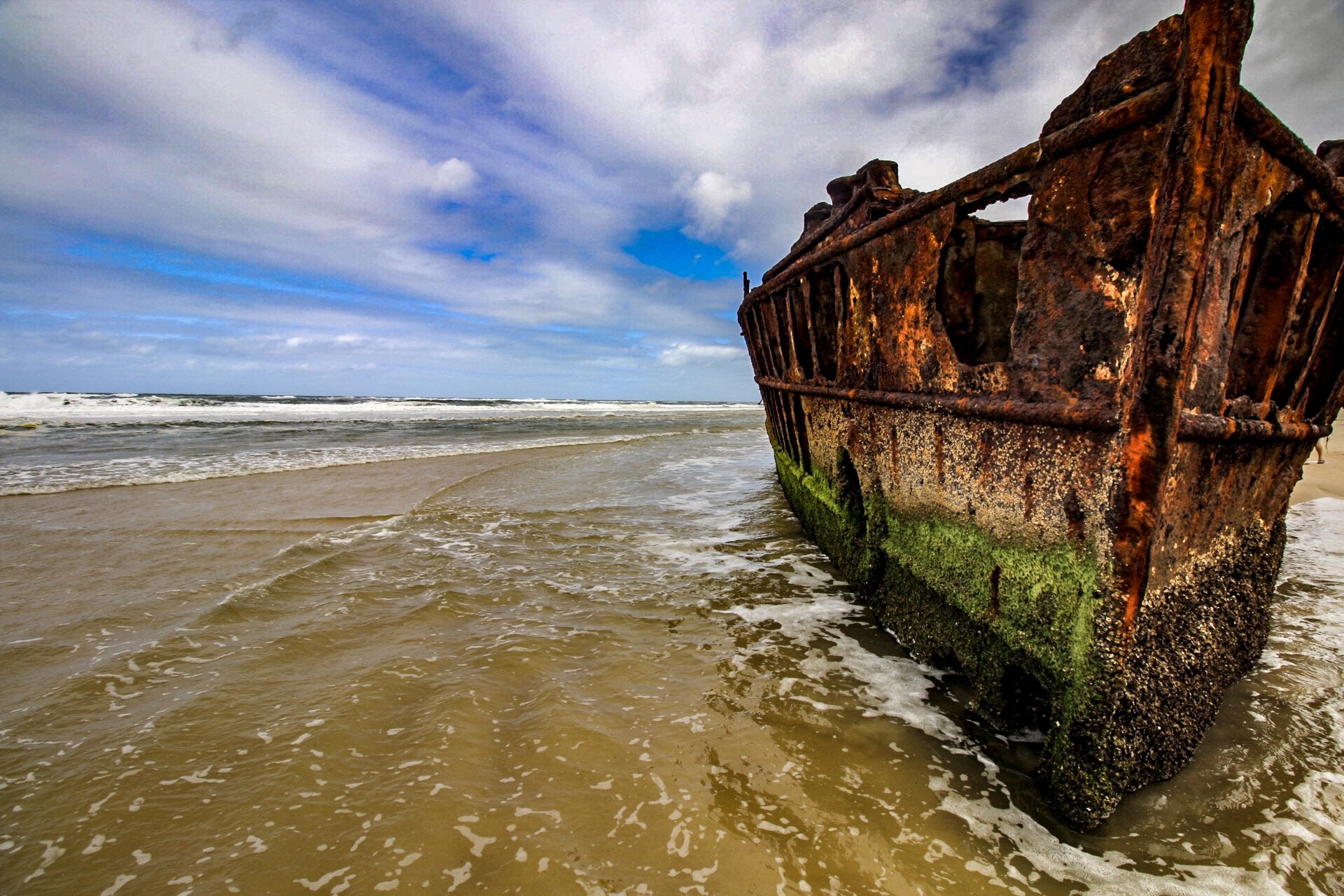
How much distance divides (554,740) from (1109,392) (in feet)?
8.13

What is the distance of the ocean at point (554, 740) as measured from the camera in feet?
5.89

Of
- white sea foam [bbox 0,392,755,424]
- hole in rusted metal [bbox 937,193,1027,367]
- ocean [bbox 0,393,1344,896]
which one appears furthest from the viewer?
white sea foam [bbox 0,392,755,424]

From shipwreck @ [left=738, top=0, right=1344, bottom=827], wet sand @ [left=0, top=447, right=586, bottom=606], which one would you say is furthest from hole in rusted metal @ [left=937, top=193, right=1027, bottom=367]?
wet sand @ [left=0, top=447, right=586, bottom=606]

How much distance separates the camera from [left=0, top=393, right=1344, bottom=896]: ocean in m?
1.79

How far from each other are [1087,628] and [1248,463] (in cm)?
153

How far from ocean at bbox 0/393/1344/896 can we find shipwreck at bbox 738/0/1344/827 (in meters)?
0.24

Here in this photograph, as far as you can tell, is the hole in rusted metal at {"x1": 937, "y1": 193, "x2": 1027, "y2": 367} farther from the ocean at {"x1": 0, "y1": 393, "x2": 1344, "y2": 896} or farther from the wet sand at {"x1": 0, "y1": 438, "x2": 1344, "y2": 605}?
the wet sand at {"x1": 0, "y1": 438, "x2": 1344, "y2": 605}

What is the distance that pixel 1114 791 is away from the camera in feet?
6.39

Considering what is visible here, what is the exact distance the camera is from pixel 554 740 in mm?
2402

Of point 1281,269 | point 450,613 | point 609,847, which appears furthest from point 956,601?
point 450,613

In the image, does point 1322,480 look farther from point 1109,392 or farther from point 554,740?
point 554,740

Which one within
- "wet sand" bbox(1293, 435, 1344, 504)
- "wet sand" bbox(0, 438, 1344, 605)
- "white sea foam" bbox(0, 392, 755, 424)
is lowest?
"wet sand" bbox(1293, 435, 1344, 504)

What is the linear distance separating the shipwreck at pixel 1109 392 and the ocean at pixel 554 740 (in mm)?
239

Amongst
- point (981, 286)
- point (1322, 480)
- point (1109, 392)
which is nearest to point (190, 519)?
point (981, 286)
